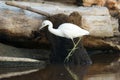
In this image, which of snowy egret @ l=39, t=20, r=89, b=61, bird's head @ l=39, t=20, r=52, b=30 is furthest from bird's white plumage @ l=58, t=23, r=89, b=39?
bird's head @ l=39, t=20, r=52, b=30

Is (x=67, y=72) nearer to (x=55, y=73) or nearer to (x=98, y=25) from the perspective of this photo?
(x=55, y=73)

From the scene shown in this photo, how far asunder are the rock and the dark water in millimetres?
664

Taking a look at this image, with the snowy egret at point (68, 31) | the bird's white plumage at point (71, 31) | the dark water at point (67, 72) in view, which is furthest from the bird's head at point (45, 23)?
the dark water at point (67, 72)

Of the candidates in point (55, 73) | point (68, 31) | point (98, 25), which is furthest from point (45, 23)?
point (98, 25)

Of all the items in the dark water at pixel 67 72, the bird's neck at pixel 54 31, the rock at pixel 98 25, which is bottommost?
the dark water at pixel 67 72

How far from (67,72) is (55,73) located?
221 mm

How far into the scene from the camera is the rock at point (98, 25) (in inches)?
391

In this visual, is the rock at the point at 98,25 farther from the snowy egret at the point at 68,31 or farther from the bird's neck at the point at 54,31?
the bird's neck at the point at 54,31

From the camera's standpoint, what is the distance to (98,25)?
395 inches

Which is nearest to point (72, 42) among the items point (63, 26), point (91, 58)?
point (63, 26)

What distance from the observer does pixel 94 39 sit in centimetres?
1005

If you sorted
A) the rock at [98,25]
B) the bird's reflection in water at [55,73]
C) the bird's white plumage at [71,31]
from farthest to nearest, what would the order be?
the rock at [98,25] < the bird's white plumage at [71,31] < the bird's reflection in water at [55,73]

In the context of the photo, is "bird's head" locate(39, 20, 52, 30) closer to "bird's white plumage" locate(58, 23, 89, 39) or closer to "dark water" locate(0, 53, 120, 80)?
"bird's white plumage" locate(58, 23, 89, 39)

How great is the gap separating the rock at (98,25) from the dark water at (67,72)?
0.66 metres
